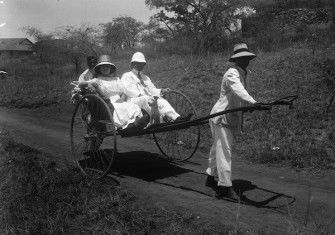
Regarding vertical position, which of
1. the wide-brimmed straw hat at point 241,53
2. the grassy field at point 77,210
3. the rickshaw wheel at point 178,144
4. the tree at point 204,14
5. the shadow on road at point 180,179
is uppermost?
the tree at point 204,14

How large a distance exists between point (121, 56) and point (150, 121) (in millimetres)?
25693

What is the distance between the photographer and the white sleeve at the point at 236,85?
5.00 meters

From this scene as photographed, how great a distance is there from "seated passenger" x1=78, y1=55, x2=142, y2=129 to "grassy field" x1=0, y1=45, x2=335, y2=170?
96.2 inches

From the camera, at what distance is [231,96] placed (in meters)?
5.48

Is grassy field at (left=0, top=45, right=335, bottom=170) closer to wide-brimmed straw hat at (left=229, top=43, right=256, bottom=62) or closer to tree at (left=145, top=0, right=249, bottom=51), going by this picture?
wide-brimmed straw hat at (left=229, top=43, right=256, bottom=62)

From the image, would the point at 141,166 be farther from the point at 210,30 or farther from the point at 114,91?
the point at 210,30

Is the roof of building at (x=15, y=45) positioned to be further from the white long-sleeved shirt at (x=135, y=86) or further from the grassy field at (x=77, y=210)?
the grassy field at (x=77, y=210)

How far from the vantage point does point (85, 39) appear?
40.5 meters

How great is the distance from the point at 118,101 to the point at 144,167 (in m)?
1.27

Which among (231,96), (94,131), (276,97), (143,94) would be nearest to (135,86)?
(143,94)

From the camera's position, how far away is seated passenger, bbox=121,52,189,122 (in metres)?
6.57

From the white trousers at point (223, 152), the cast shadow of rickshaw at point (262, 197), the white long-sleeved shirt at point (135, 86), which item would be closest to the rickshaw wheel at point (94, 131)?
the white long-sleeved shirt at point (135, 86)

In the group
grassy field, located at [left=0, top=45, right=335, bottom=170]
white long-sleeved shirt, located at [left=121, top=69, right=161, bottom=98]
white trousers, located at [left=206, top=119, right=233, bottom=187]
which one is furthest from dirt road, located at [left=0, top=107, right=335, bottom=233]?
white long-sleeved shirt, located at [left=121, top=69, right=161, bottom=98]

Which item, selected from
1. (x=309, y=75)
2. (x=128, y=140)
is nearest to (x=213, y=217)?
(x=128, y=140)
